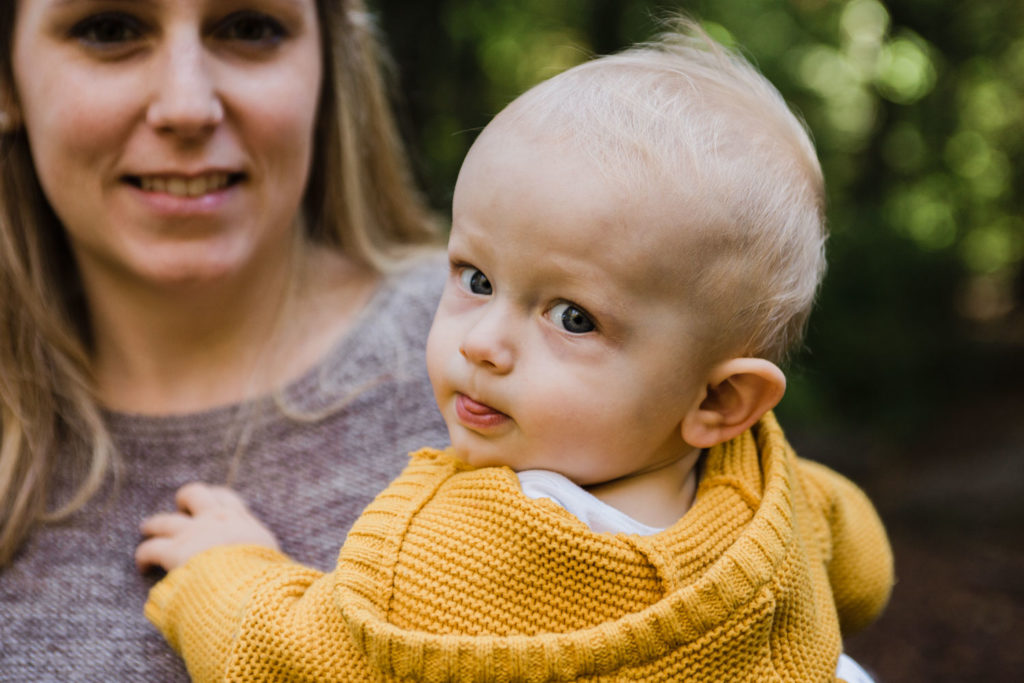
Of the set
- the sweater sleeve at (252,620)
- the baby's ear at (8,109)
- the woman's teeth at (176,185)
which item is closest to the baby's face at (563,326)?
the sweater sleeve at (252,620)

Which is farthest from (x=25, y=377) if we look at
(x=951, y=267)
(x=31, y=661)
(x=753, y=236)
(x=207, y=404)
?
(x=951, y=267)

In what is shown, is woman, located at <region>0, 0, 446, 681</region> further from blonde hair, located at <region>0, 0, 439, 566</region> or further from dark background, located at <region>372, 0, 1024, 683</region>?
dark background, located at <region>372, 0, 1024, 683</region>

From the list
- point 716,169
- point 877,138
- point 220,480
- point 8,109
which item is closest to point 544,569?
point 716,169

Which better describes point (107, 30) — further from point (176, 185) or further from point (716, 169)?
point (716, 169)

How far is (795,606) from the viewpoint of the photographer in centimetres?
139

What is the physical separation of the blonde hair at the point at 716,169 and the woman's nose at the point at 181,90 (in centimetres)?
70

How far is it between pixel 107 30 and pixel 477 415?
3.61ft

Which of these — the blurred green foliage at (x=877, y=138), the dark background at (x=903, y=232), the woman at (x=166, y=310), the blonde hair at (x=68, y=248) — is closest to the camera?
the woman at (x=166, y=310)

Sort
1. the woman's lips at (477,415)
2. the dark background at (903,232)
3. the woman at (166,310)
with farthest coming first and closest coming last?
the dark background at (903,232) < the woman at (166,310) < the woman's lips at (477,415)

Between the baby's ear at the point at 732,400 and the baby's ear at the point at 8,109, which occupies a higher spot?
the baby's ear at the point at 732,400

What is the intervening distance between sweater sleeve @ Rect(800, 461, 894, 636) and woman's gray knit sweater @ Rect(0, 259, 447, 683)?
74cm

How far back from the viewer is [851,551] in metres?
1.81

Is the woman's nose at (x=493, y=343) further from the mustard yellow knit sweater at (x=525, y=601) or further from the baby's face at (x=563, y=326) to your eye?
the mustard yellow knit sweater at (x=525, y=601)

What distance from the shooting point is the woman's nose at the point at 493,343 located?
1336 millimetres
